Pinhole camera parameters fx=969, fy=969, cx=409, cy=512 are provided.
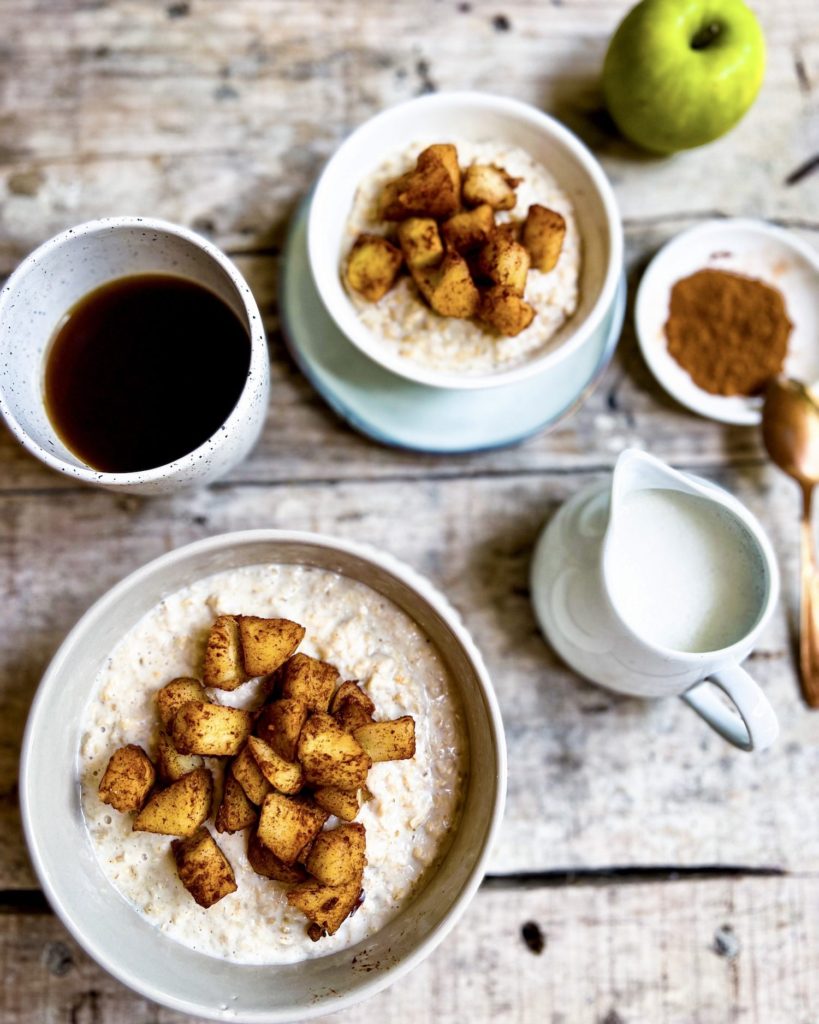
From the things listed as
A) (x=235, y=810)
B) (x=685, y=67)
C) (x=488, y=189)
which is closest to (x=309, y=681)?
(x=235, y=810)

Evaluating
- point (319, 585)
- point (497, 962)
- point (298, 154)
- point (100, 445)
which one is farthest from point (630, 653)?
point (298, 154)

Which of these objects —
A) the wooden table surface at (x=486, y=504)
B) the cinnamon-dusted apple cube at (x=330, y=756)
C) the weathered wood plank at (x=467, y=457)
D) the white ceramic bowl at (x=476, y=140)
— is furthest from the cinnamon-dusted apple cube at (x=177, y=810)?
the white ceramic bowl at (x=476, y=140)

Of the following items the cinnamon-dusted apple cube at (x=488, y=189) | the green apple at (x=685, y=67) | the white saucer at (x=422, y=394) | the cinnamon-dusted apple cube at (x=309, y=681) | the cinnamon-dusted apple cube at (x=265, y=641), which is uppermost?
the green apple at (x=685, y=67)

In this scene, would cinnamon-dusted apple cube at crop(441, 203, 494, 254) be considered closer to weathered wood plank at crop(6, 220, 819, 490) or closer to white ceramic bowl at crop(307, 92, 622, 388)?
white ceramic bowl at crop(307, 92, 622, 388)

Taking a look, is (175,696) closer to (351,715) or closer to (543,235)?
(351,715)

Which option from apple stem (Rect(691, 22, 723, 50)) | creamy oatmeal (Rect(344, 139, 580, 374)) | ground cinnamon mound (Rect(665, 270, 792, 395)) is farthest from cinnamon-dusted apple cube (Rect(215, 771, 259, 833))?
apple stem (Rect(691, 22, 723, 50))

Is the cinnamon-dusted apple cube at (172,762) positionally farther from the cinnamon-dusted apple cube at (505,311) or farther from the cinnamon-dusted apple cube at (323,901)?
the cinnamon-dusted apple cube at (505,311)
